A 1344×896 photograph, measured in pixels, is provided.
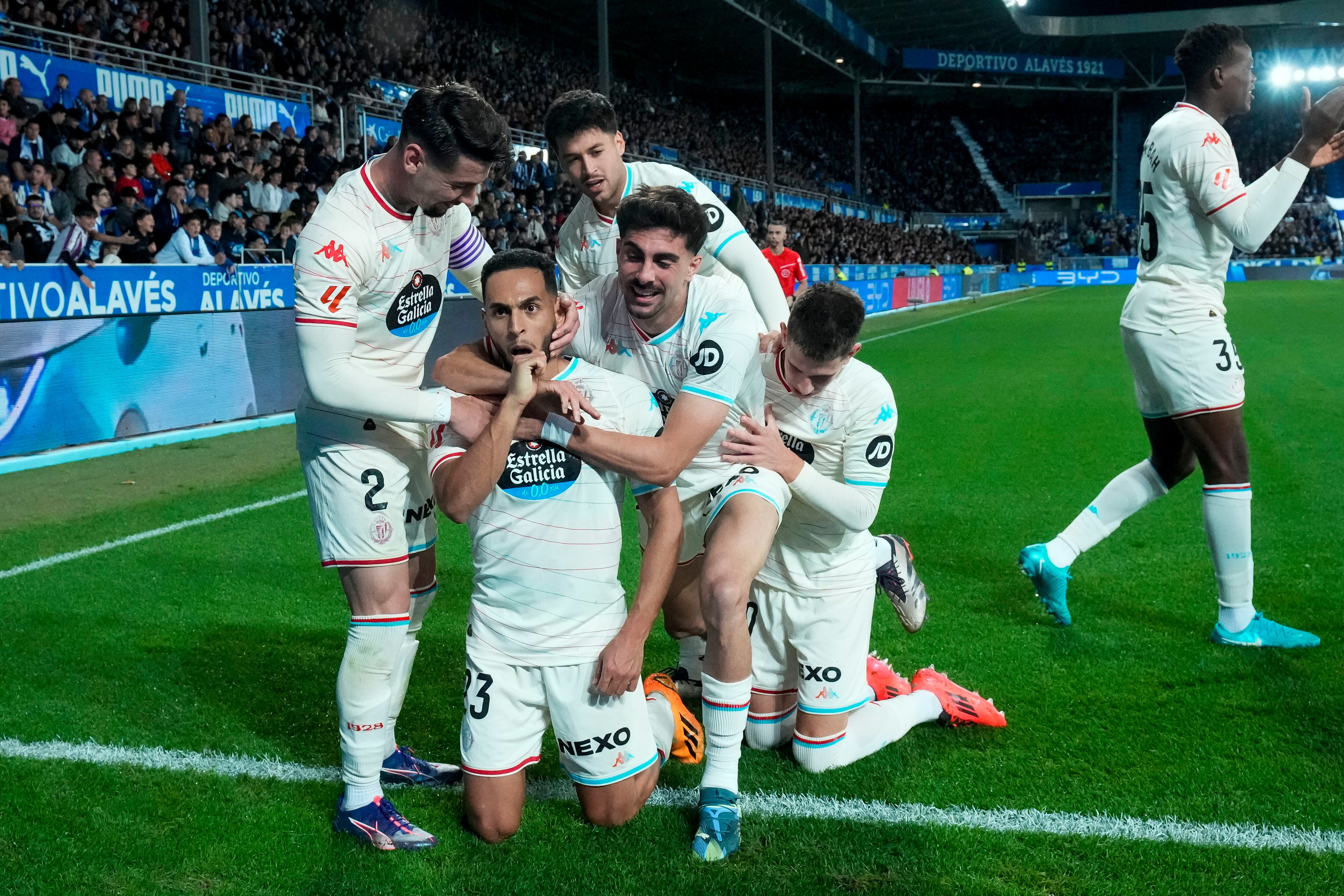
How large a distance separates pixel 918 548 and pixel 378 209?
4.20m

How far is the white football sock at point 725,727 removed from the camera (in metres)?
3.28

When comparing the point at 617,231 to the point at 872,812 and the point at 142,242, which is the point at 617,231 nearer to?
the point at 872,812

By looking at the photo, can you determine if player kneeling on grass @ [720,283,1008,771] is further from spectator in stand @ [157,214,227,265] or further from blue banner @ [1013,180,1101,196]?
Result: blue banner @ [1013,180,1101,196]

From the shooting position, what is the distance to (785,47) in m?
45.5

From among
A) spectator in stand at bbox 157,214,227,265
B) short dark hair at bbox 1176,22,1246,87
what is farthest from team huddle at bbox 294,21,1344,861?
spectator in stand at bbox 157,214,227,265

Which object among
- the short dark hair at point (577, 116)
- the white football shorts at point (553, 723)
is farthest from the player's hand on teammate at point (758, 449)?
the short dark hair at point (577, 116)

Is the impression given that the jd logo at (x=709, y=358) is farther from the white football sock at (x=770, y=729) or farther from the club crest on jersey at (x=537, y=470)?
the white football sock at (x=770, y=729)

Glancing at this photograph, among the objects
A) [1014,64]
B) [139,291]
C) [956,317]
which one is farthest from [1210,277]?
[1014,64]

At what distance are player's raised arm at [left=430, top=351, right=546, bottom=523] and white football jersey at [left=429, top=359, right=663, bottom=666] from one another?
149 millimetres

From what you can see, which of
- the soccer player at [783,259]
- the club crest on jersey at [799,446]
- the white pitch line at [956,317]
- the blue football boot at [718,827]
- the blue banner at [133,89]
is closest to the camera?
the blue football boot at [718,827]

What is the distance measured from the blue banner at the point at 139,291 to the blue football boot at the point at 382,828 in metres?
7.72

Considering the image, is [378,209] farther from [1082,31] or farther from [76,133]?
[1082,31]

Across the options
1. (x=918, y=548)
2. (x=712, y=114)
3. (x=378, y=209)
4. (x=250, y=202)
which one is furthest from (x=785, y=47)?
(x=378, y=209)

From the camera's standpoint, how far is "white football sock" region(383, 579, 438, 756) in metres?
3.46
